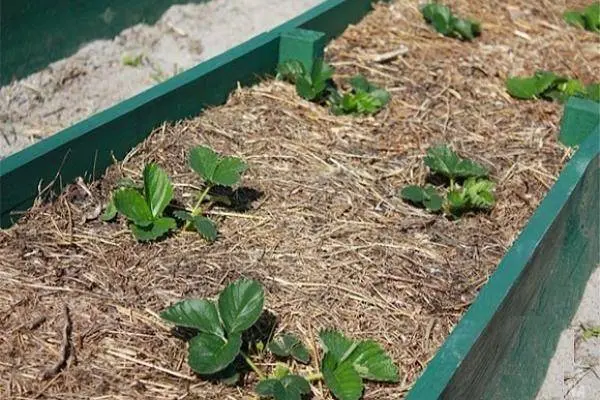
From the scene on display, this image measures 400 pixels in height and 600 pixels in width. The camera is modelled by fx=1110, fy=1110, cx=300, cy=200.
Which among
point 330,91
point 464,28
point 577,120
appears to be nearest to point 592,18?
point 464,28

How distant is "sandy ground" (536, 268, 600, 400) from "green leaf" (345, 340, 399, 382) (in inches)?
23.4

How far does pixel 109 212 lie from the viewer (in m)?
2.95

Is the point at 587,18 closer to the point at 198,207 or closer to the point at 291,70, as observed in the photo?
the point at 291,70

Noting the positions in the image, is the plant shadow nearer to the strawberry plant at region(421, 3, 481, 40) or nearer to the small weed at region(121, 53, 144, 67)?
the small weed at region(121, 53, 144, 67)

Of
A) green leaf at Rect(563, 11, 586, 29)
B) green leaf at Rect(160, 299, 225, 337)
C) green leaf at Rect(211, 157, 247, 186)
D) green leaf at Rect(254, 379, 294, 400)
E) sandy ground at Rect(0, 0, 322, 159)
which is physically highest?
green leaf at Rect(211, 157, 247, 186)

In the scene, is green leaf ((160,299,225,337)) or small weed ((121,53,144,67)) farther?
small weed ((121,53,144,67))

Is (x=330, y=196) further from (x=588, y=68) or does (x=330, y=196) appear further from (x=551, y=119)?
(x=588, y=68)

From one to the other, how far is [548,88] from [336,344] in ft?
6.17

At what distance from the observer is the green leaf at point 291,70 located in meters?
3.83

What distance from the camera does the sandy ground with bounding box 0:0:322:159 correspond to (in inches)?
155

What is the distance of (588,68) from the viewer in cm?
Answer: 435

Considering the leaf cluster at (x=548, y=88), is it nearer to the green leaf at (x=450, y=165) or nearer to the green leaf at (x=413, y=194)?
the green leaf at (x=450, y=165)

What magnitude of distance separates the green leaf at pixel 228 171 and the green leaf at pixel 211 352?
25.2 inches

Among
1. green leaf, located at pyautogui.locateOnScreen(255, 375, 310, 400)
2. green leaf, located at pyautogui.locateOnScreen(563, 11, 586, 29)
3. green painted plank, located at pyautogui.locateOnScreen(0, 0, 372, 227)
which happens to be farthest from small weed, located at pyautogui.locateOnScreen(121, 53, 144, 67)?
green leaf, located at pyautogui.locateOnScreen(255, 375, 310, 400)
